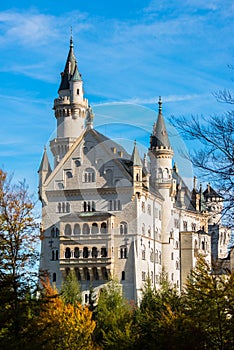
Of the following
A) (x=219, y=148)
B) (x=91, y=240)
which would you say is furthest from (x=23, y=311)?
(x=91, y=240)

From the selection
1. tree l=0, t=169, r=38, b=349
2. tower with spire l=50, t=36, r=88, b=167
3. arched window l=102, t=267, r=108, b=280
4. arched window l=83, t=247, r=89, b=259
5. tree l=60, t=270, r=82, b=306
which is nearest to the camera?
tree l=0, t=169, r=38, b=349

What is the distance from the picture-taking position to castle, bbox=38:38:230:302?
91.2 metres

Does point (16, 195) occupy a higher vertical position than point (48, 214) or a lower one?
lower

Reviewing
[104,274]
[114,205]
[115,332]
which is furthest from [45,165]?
[115,332]

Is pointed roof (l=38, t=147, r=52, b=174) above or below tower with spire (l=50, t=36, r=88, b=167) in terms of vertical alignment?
below

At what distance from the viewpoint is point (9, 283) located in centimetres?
2633

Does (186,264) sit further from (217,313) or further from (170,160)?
(217,313)

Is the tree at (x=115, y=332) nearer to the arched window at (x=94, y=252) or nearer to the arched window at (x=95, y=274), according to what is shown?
the arched window at (x=95, y=274)

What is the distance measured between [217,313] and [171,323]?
381 cm

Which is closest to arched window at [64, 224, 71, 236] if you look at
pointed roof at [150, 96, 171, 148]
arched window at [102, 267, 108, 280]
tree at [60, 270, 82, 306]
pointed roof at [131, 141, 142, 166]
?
tree at [60, 270, 82, 306]

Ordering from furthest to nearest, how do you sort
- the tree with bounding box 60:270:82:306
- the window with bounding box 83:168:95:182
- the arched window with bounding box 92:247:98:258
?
the window with bounding box 83:168:95:182 → the arched window with bounding box 92:247:98:258 → the tree with bounding box 60:270:82:306

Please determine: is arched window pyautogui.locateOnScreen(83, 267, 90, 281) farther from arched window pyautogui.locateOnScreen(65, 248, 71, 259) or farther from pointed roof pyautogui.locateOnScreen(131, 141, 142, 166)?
pointed roof pyautogui.locateOnScreen(131, 141, 142, 166)

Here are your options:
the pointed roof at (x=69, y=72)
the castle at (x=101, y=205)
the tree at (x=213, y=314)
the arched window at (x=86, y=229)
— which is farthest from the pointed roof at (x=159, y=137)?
the tree at (x=213, y=314)

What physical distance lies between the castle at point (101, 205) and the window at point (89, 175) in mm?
123
